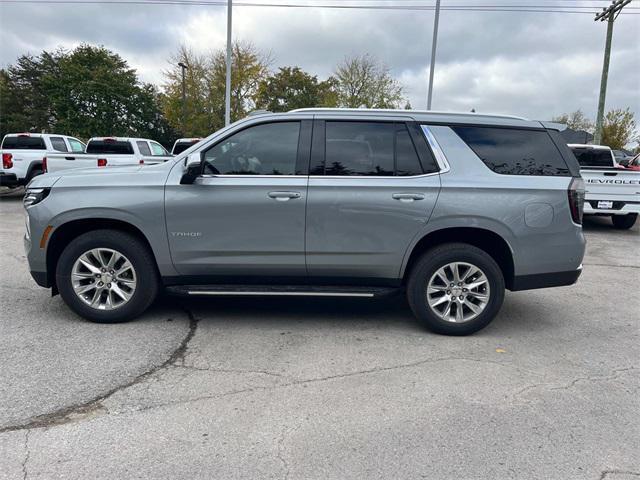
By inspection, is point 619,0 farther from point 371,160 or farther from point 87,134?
point 87,134

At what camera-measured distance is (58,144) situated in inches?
621

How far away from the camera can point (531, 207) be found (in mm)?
4273

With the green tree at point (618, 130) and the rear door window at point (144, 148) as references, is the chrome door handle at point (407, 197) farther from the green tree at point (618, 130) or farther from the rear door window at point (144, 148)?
the green tree at point (618, 130)

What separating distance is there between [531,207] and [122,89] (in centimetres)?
Result: 3671

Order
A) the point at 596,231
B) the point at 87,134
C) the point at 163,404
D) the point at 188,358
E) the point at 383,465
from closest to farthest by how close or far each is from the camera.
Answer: the point at 383,465
the point at 163,404
the point at 188,358
the point at 596,231
the point at 87,134

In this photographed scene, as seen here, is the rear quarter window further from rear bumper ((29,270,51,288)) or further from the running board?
rear bumper ((29,270,51,288))

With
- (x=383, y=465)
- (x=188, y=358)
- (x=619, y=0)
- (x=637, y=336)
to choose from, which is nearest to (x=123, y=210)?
(x=188, y=358)

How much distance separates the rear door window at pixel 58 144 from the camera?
610 inches

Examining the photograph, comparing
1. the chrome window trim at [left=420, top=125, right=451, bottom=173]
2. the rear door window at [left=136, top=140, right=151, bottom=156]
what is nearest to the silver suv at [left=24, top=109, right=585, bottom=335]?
the chrome window trim at [left=420, top=125, right=451, bottom=173]

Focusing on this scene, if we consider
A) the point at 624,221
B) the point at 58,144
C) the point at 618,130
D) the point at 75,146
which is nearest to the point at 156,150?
the point at 75,146

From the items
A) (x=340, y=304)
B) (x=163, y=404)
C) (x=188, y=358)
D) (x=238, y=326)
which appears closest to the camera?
(x=163, y=404)

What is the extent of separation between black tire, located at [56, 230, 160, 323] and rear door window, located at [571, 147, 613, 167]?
11.9 m

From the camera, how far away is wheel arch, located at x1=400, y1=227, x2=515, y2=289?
4.39 meters

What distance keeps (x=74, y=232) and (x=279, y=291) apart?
204 cm
